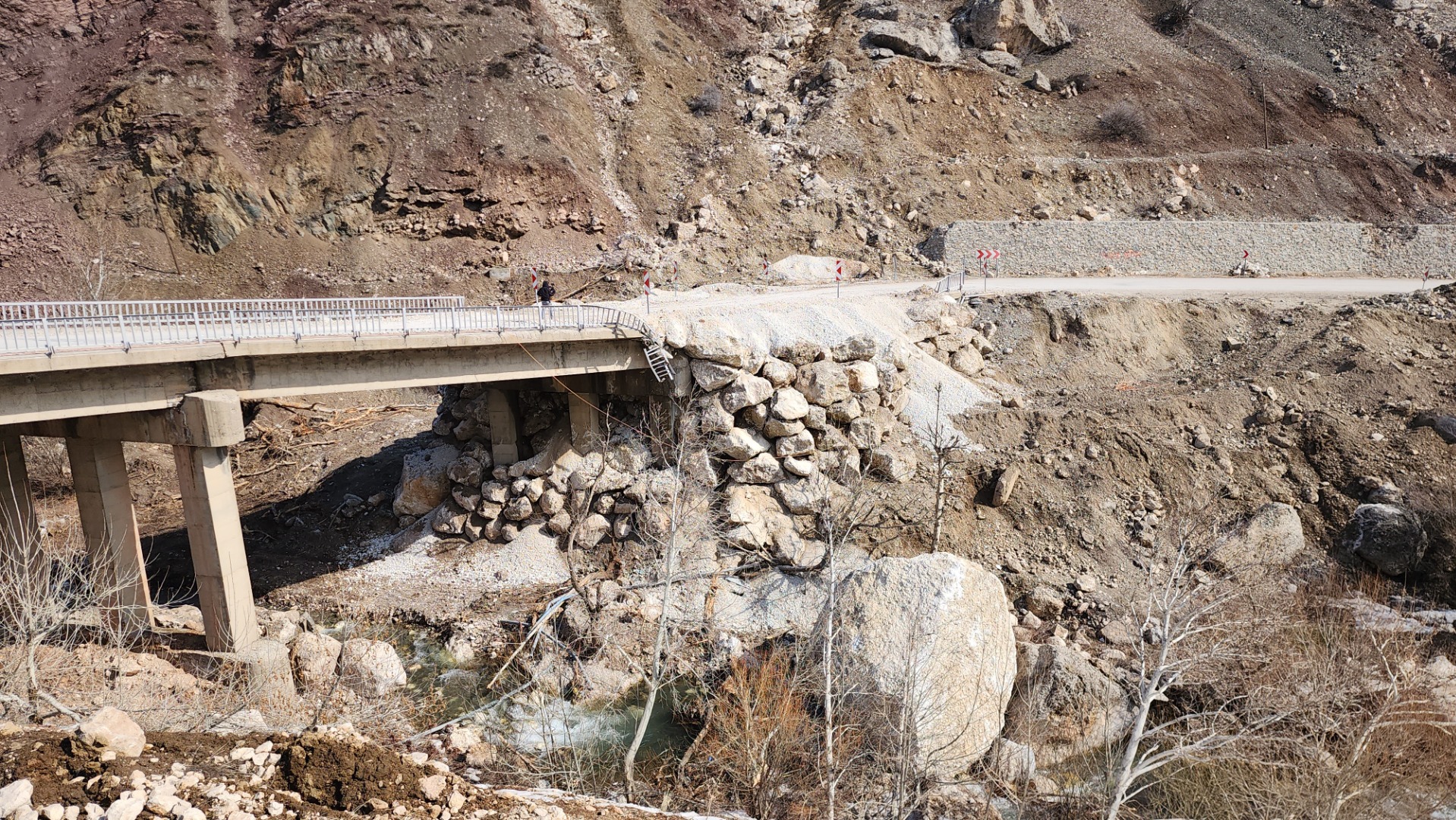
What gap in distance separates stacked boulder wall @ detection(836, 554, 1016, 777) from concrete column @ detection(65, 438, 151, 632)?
15.8 meters

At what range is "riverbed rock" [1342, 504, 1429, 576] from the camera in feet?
67.9

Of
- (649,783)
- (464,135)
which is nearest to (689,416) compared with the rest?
(649,783)

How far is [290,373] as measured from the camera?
1956 centimetres

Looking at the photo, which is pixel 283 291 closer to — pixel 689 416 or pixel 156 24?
pixel 156 24

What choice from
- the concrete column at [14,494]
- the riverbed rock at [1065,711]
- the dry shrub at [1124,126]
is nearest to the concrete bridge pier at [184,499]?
the concrete column at [14,494]

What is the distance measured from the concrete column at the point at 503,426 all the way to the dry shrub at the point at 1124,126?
3795 centimetres

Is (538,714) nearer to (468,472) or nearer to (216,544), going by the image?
(216,544)

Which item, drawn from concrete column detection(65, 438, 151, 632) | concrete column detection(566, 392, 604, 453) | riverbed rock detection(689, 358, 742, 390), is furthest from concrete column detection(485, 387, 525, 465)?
concrete column detection(65, 438, 151, 632)

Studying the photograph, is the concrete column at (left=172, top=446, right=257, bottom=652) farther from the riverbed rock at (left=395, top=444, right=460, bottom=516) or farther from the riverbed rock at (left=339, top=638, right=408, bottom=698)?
the riverbed rock at (left=395, top=444, right=460, bottom=516)

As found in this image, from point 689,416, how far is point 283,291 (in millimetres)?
24908

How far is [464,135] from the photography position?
4453cm

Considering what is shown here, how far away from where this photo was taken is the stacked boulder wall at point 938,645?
49.6 feet

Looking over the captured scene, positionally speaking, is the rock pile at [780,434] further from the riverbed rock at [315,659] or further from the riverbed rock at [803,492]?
the riverbed rock at [315,659]

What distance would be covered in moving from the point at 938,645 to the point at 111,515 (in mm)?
18059
